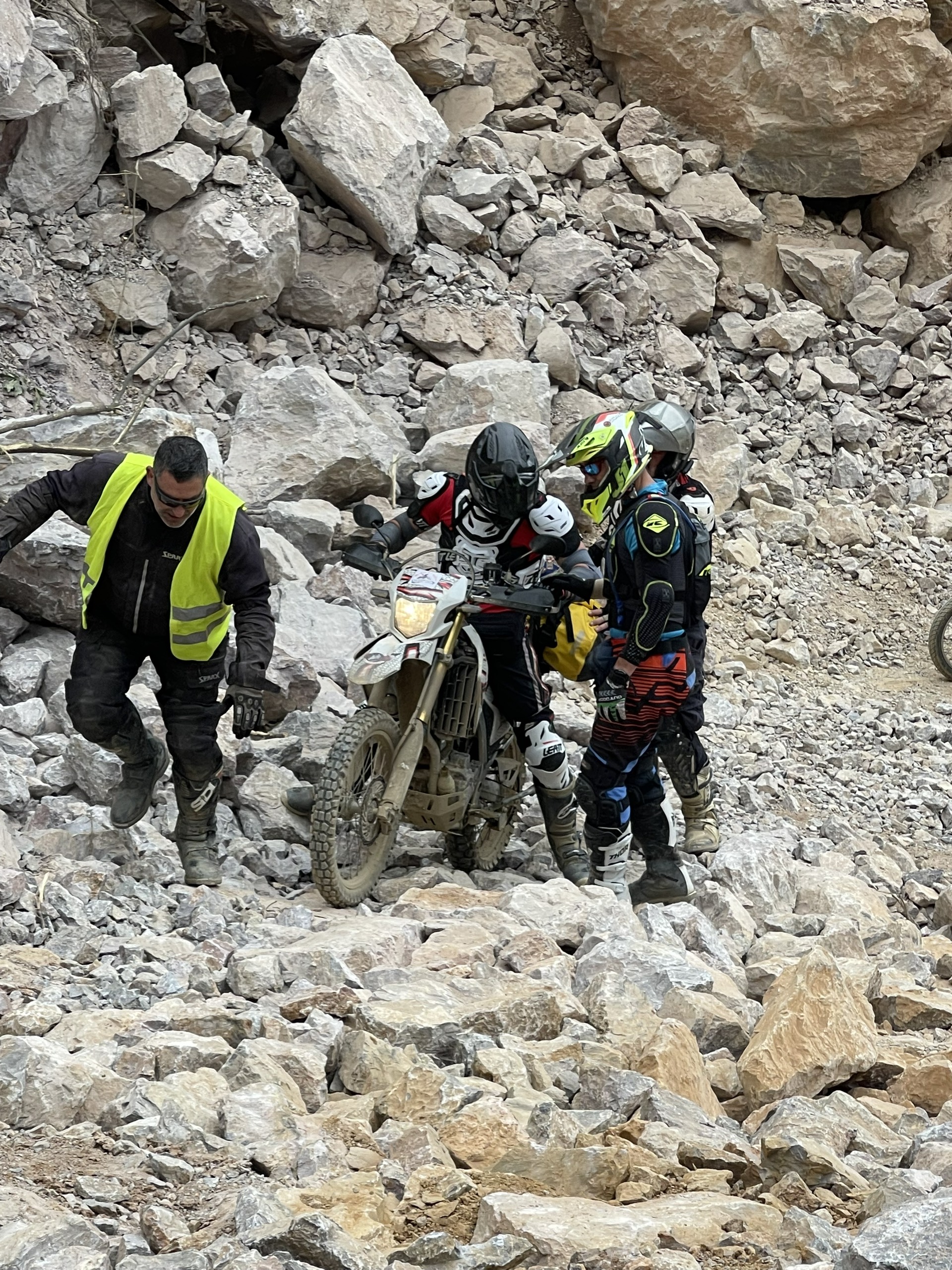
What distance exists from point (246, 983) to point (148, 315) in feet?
24.3

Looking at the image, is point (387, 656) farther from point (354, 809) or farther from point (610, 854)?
point (610, 854)

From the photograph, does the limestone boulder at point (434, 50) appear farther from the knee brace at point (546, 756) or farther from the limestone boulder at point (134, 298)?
the knee brace at point (546, 756)

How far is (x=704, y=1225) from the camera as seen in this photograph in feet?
9.39

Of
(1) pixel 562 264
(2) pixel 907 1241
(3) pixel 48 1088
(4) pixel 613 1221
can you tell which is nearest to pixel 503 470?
(3) pixel 48 1088

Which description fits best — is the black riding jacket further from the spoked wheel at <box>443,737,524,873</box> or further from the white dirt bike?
the spoked wheel at <box>443,737,524,873</box>

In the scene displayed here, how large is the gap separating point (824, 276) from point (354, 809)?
10254mm

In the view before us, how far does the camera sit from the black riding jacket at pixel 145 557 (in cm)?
541

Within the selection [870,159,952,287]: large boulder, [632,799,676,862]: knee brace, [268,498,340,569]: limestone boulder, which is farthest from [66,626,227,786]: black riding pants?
[870,159,952,287]: large boulder

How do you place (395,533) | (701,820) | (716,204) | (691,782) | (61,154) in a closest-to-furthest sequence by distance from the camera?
(395,533)
(691,782)
(701,820)
(61,154)
(716,204)

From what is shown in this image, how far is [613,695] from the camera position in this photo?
6.30 metres

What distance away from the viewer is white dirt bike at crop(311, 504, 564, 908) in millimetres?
5648

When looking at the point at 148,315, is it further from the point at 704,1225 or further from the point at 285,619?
the point at 704,1225

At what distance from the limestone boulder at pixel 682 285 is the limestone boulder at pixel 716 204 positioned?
827mm

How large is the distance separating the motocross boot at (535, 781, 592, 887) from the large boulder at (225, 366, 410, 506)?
3288 millimetres
